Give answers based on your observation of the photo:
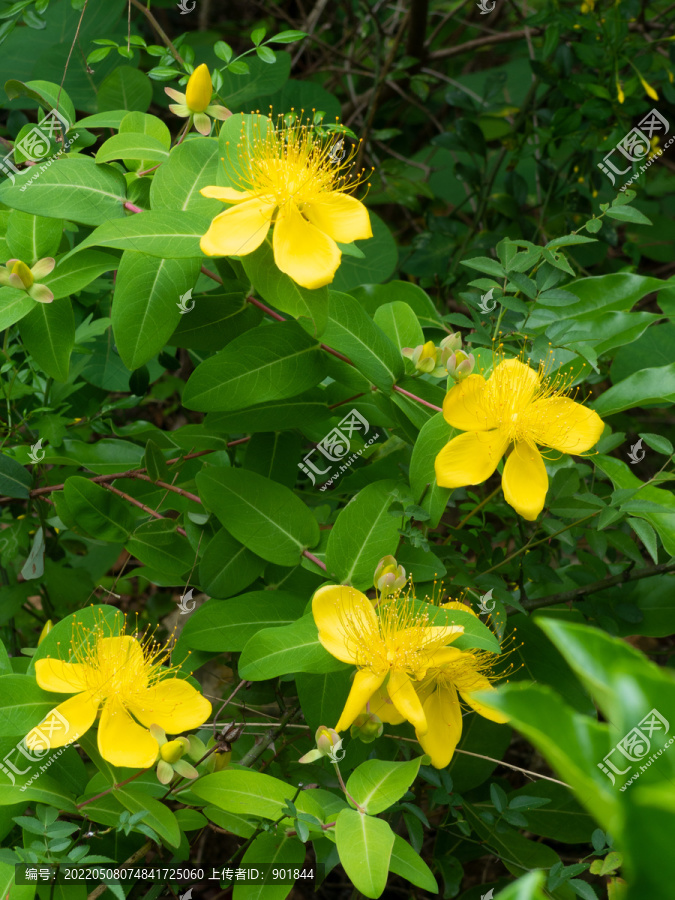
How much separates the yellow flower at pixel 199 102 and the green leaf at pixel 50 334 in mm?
270

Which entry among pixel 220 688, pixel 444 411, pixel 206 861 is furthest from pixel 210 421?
pixel 206 861

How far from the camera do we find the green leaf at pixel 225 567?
2.87 ft

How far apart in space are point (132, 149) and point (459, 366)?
0.45m

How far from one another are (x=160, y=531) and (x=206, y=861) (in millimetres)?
741

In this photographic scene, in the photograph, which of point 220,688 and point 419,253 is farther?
point 419,253

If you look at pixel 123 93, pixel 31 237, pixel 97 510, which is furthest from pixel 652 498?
pixel 123 93

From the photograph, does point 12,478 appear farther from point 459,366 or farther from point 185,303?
point 459,366

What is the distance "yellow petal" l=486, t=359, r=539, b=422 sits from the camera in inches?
32.6

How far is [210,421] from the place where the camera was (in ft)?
2.86

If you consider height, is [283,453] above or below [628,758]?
below

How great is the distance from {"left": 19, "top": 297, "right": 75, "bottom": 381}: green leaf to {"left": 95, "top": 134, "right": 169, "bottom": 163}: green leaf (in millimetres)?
174

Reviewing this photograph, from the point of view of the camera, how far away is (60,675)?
76 centimetres

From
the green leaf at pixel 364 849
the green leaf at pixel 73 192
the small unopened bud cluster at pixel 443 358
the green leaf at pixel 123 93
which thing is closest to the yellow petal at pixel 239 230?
the green leaf at pixel 73 192

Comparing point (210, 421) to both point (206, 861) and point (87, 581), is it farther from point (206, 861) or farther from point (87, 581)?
point (206, 861)
